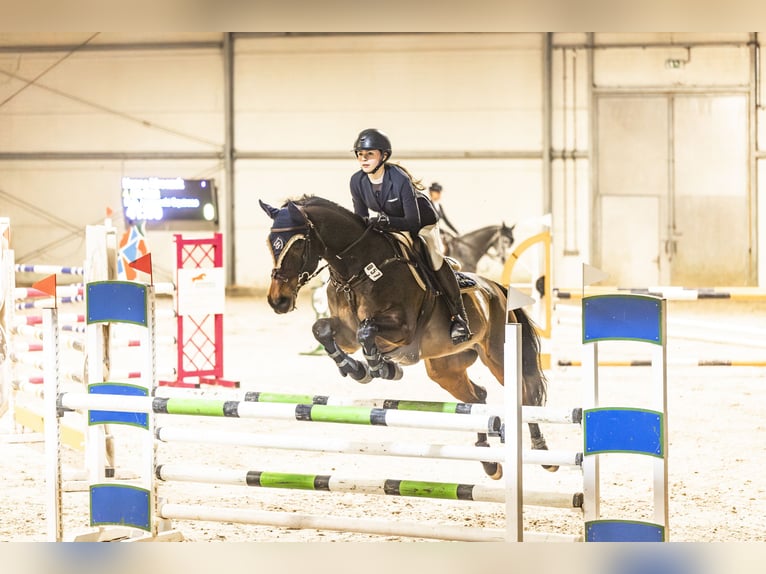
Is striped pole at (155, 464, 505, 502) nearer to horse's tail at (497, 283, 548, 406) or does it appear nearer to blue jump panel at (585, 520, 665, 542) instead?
blue jump panel at (585, 520, 665, 542)

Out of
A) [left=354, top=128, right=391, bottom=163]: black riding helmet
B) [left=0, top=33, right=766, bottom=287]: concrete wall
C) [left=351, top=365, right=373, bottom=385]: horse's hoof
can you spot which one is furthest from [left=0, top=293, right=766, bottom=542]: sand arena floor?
[left=0, top=33, right=766, bottom=287]: concrete wall

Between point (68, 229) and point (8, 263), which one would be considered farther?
point (68, 229)

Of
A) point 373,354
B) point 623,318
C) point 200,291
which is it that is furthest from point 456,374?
point 200,291

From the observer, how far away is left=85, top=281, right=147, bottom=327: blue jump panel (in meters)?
3.21

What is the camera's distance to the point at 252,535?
371 centimetres

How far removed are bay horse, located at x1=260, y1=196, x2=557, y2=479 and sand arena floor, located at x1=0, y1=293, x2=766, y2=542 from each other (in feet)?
1.41

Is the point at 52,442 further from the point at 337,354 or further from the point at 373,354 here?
the point at 373,354

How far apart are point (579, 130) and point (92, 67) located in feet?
20.1

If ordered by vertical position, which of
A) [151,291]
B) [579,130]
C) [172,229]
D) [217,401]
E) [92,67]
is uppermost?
[92,67]

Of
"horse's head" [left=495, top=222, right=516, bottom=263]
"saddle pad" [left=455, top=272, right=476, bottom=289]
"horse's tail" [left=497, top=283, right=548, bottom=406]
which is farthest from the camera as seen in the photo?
"horse's head" [left=495, top=222, right=516, bottom=263]

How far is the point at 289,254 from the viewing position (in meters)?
3.64

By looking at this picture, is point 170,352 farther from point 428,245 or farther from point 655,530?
point 655,530
